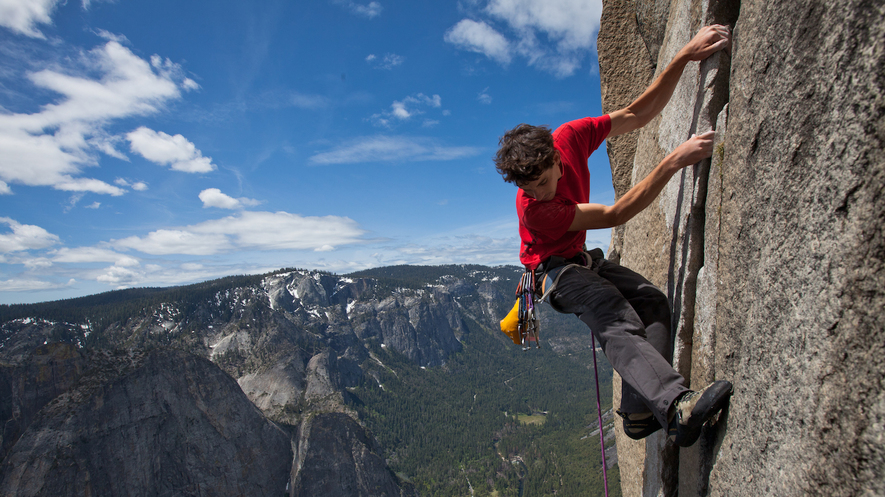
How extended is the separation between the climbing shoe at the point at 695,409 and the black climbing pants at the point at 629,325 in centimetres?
6

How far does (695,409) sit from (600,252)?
6.08ft

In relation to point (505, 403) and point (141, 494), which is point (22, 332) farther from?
point (505, 403)

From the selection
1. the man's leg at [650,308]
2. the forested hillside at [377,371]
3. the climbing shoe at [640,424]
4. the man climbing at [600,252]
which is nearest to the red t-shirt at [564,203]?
the man climbing at [600,252]

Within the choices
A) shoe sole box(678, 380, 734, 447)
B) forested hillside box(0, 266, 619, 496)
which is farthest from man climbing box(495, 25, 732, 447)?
forested hillside box(0, 266, 619, 496)

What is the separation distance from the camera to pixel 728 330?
2510 millimetres

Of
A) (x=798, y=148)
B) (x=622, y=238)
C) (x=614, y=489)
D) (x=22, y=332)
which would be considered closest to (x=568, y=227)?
(x=798, y=148)

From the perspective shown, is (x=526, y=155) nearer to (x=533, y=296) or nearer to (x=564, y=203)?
(x=564, y=203)

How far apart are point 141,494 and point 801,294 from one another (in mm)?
71576

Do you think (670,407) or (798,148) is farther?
(670,407)

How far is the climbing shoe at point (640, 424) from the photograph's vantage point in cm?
311

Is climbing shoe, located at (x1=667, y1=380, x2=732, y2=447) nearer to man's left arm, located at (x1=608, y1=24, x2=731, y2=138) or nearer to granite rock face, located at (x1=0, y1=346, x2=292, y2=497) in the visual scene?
man's left arm, located at (x1=608, y1=24, x2=731, y2=138)

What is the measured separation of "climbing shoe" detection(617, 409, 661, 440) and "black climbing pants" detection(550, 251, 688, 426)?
4 cm

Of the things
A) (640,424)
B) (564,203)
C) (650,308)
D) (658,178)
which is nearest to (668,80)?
(658,178)

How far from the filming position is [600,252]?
399cm
